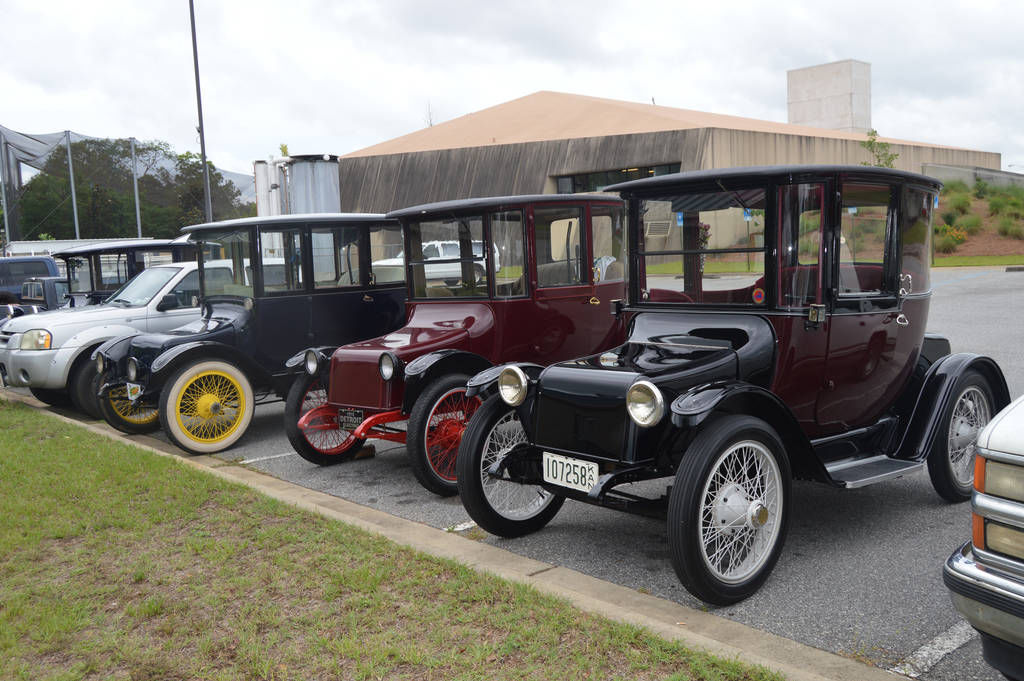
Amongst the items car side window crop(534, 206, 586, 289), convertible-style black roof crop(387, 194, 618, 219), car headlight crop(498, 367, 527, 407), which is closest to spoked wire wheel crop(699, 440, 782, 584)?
car headlight crop(498, 367, 527, 407)

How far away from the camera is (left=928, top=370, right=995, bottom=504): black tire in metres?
5.07

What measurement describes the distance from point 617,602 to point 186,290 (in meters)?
7.77

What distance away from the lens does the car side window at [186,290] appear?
9.99 metres

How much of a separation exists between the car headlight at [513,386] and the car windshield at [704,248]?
112 centimetres

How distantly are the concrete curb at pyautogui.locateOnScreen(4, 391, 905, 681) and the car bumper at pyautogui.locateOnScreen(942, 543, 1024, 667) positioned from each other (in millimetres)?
580

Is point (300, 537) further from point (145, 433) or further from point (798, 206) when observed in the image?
point (145, 433)

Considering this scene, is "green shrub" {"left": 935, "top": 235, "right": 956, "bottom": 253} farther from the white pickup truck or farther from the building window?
the white pickup truck

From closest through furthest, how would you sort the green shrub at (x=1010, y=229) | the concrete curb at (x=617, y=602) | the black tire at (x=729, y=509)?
the concrete curb at (x=617, y=602)
the black tire at (x=729, y=509)
the green shrub at (x=1010, y=229)

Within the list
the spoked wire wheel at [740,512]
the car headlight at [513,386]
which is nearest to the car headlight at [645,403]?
the spoked wire wheel at [740,512]

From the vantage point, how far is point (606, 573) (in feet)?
14.4

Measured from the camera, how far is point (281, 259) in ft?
26.7

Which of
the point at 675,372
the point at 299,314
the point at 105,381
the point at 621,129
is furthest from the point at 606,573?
the point at 621,129

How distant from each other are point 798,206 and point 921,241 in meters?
1.28

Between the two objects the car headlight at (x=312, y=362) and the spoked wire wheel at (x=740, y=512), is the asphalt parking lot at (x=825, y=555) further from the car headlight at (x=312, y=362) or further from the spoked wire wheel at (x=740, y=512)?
the car headlight at (x=312, y=362)
